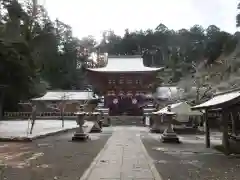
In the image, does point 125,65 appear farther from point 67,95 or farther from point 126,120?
point 126,120

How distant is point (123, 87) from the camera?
193 feet

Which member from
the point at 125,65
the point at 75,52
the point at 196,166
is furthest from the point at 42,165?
the point at 75,52

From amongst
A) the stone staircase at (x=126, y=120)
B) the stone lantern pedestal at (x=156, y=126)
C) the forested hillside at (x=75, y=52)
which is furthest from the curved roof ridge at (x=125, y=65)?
the stone lantern pedestal at (x=156, y=126)

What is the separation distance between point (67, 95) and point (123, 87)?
31.7ft

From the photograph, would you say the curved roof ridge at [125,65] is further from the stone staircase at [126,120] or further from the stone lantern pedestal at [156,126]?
the stone lantern pedestal at [156,126]

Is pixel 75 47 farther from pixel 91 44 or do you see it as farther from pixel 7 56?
pixel 7 56

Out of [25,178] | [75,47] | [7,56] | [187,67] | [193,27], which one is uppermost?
[193,27]

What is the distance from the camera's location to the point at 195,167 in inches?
431

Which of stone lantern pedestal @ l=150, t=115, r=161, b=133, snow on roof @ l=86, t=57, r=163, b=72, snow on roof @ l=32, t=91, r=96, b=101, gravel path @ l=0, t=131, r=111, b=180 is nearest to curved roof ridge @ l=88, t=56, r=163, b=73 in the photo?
snow on roof @ l=86, t=57, r=163, b=72

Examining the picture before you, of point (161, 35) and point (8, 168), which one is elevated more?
point (161, 35)

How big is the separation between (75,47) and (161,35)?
82.0 feet

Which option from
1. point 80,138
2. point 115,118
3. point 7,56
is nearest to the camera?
point 80,138

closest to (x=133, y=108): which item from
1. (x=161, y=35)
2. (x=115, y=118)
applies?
(x=115, y=118)

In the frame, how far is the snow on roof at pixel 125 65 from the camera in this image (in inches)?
2297
